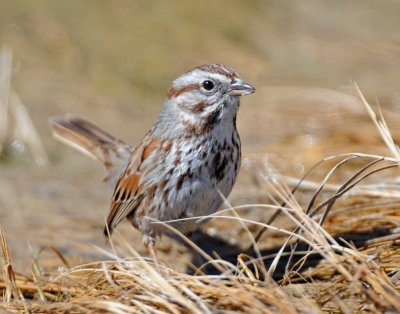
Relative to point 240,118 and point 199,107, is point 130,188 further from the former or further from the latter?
point 240,118

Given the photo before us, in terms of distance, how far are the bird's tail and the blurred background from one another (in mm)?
428

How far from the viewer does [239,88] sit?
4.23m

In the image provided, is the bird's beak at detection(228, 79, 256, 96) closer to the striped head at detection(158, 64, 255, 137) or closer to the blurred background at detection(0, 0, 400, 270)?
the striped head at detection(158, 64, 255, 137)

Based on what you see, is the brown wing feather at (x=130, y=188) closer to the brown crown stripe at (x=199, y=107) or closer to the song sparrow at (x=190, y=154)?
the song sparrow at (x=190, y=154)

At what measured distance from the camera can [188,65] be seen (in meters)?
8.62

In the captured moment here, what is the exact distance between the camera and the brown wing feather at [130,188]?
4590 mm

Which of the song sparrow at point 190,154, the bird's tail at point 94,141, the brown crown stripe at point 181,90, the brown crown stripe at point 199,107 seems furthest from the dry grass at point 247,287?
the bird's tail at point 94,141

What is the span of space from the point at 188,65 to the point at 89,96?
1146 mm

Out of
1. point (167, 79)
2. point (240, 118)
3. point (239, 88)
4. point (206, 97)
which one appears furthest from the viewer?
point (167, 79)

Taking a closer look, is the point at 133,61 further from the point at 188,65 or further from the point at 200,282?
the point at 200,282

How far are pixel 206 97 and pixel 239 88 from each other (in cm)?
21

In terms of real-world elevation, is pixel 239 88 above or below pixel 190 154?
above

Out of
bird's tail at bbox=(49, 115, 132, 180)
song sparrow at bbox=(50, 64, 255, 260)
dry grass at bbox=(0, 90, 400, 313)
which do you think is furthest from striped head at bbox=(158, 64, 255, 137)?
bird's tail at bbox=(49, 115, 132, 180)

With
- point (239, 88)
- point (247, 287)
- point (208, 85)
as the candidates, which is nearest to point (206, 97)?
point (208, 85)
